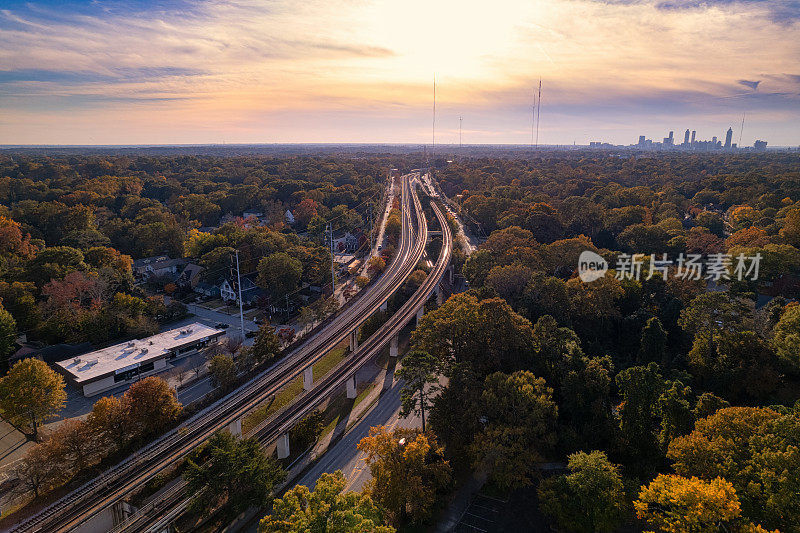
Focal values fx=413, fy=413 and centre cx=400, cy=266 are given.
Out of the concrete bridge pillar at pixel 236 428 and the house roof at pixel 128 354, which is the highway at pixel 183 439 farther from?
the house roof at pixel 128 354

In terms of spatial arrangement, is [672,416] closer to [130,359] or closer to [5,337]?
[130,359]

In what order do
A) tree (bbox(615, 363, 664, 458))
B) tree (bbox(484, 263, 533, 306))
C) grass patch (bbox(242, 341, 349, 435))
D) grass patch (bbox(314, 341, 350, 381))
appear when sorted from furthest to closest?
1. tree (bbox(484, 263, 533, 306))
2. grass patch (bbox(314, 341, 350, 381))
3. grass patch (bbox(242, 341, 349, 435))
4. tree (bbox(615, 363, 664, 458))

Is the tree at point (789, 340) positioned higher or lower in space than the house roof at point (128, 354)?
higher

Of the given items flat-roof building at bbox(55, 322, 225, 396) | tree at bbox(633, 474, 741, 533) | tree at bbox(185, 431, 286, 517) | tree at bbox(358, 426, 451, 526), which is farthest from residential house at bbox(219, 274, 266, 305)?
tree at bbox(633, 474, 741, 533)

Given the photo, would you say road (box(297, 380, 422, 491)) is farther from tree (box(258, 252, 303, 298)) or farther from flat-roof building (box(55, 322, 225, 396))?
tree (box(258, 252, 303, 298))

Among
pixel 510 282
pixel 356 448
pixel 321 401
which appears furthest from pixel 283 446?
pixel 510 282

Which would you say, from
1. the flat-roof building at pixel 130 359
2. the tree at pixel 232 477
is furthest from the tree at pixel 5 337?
the tree at pixel 232 477
